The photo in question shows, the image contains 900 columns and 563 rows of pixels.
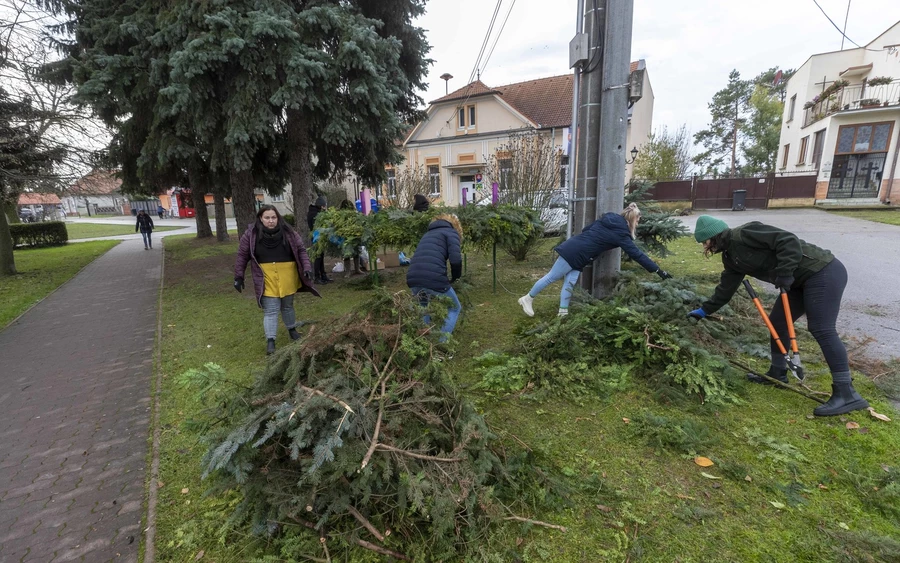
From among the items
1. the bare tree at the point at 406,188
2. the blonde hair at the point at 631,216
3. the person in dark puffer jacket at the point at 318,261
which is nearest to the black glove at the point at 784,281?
the blonde hair at the point at 631,216

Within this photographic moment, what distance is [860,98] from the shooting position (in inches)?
916

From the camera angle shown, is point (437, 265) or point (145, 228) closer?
point (437, 265)

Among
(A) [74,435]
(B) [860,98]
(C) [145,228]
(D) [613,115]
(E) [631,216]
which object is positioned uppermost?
(B) [860,98]

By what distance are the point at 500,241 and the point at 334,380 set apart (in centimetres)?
506

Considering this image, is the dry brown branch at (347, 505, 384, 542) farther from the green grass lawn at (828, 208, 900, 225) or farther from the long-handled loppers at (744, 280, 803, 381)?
the green grass lawn at (828, 208, 900, 225)

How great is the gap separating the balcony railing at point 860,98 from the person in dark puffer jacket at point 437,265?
98.1ft

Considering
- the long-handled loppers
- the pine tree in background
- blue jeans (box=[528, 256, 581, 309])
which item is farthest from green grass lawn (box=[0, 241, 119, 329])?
the pine tree in background

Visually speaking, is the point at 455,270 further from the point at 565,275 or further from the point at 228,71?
the point at 228,71

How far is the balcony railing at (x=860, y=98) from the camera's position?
74.0ft

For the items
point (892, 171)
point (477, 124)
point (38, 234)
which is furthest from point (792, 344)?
point (892, 171)

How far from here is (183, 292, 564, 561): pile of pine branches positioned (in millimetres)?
2119

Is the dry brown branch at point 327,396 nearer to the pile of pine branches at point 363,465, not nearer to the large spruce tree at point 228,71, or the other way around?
the pile of pine branches at point 363,465

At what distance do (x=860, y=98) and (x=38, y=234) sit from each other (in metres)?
42.5

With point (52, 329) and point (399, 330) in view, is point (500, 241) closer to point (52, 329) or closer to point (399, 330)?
point (399, 330)
